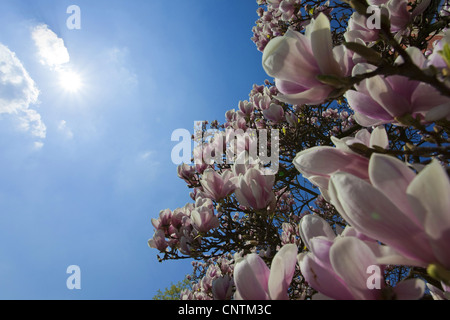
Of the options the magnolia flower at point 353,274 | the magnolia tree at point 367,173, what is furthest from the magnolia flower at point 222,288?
the magnolia flower at point 353,274

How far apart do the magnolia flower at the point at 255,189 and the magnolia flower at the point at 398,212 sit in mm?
980

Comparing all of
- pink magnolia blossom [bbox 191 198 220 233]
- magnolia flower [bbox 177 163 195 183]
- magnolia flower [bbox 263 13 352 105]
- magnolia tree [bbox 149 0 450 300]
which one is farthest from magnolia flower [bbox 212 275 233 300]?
magnolia flower [bbox 177 163 195 183]

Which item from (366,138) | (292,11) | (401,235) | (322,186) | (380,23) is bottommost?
(401,235)

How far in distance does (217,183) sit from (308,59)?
4.17 feet

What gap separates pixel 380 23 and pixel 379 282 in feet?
1.70

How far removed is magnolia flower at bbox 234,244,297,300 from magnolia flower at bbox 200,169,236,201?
3.94 feet

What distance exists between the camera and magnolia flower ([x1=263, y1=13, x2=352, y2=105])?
626mm

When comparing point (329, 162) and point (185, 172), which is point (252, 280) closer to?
point (329, 162)

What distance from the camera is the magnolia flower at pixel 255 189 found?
1409mm

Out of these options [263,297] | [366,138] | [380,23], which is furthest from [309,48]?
[263,297]

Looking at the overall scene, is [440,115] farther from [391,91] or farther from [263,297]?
[263,297]

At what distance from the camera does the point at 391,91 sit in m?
0.62

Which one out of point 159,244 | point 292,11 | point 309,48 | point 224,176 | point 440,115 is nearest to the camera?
point 440,115

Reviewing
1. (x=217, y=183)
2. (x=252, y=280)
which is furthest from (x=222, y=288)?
(x=252, y=280)
